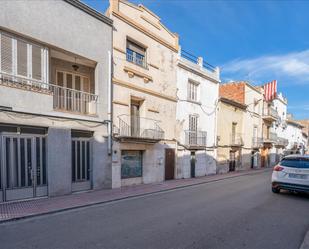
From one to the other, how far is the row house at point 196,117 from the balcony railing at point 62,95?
6994 millimetres

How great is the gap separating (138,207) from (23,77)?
252 inches

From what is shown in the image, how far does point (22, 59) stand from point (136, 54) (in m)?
6.50

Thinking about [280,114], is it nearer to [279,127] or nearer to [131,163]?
[279,127]

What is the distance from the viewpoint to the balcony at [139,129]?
12172 mm

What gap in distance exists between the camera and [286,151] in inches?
1603

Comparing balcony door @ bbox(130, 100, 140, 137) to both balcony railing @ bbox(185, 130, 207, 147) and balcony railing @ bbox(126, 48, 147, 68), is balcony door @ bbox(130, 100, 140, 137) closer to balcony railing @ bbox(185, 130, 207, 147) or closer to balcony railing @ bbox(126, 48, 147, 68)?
balcony railing @ bbox(126, 48, 147, 68)

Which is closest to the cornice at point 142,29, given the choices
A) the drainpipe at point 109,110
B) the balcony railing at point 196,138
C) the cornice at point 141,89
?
the drainpipe at point 109,110

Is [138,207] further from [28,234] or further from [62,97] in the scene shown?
[62,97]

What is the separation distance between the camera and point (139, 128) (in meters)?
13.3

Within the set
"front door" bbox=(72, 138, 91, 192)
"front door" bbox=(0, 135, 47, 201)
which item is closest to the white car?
"front door" bbox=(72, 138, 91, 192)

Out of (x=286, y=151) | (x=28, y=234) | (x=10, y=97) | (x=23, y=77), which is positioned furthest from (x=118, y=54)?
(x=286, y=151)

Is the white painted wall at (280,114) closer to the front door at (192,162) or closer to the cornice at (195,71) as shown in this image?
the cornice at (195,71)

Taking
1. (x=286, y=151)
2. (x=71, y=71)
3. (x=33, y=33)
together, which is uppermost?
(x=33, y=33)

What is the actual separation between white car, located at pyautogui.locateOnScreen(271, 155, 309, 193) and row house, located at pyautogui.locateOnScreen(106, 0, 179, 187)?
6.58 m
